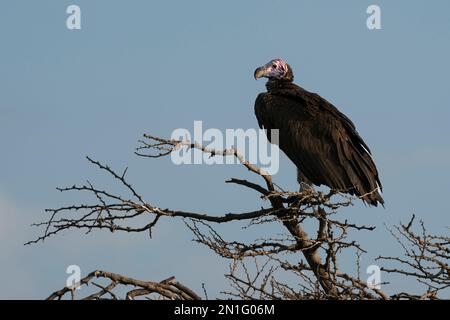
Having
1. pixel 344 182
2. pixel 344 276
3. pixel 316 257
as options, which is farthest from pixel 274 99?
pixel 344 276

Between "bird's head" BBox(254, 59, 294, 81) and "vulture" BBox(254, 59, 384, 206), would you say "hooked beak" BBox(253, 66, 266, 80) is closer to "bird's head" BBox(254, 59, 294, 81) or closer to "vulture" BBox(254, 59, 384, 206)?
"bird's head" BBox(254, 59, 294, 81)

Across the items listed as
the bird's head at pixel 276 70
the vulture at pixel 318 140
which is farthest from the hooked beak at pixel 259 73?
the vulture at pixel 318 140

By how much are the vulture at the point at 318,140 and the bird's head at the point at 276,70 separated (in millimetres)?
616

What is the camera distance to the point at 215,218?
1026cm

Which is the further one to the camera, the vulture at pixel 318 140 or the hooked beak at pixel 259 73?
the hooked beak at pixel 259 73

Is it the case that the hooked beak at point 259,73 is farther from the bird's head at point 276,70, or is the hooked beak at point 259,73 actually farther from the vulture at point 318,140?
the vulture at point 318,140

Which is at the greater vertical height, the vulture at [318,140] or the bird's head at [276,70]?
the bird's head at [276,70]

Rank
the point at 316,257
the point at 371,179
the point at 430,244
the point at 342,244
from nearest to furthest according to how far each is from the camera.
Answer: the point at 430,244 → the point at 342,244 → the point at 316,257 → the point at 371,179

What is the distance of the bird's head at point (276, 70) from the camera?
13.9 m

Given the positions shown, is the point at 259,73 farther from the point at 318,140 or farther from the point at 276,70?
the point at 318,140

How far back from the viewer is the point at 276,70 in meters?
14.0
